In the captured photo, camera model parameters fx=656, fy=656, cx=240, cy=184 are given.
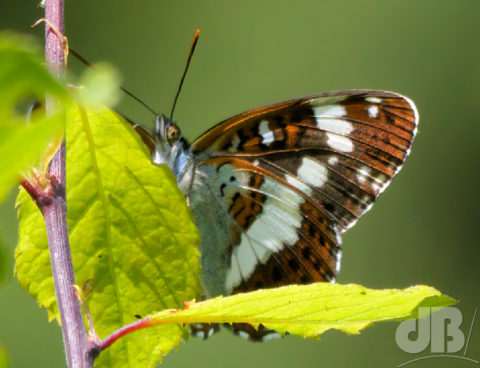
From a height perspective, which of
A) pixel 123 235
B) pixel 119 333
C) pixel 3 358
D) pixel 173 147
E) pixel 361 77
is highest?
pixel 361 77

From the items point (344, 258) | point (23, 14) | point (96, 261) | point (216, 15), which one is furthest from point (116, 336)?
point (216, 15)

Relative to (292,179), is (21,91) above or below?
below

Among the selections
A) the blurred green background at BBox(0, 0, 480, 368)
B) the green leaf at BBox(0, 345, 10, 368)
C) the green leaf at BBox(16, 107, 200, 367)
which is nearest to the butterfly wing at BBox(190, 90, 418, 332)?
the green leaf at BBox(16, 107, 200, 367)

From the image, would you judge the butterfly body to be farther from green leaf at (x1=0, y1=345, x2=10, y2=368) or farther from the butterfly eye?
green leaf at (x1=0, y1=345, x2=10, y2=368)

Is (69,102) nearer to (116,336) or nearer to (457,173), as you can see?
(116,336)

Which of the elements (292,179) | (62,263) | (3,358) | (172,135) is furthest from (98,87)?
(292,179)

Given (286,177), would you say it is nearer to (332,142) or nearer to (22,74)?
(332,142)

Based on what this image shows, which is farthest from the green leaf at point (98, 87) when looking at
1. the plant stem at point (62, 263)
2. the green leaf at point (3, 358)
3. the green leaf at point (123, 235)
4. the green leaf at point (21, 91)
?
the green leaf at point (123, 235)
